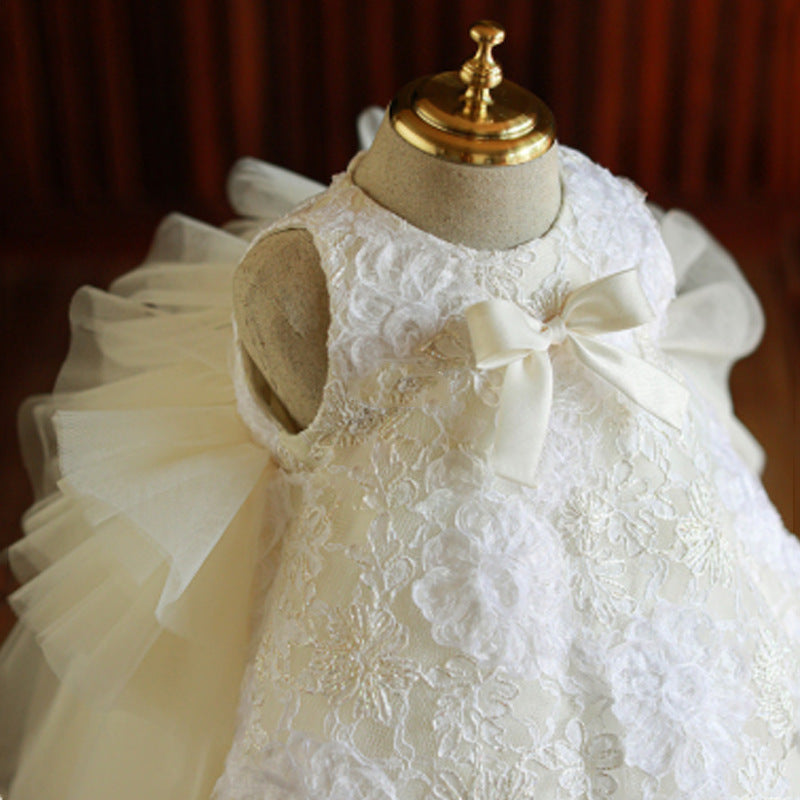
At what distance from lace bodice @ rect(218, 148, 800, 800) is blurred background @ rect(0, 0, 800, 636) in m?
0.94

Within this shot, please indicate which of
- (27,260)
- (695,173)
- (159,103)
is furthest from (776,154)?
(27,260)

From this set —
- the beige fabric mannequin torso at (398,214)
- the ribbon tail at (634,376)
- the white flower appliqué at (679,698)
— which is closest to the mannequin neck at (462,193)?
the beige fabric mannequin torso at (398,214)

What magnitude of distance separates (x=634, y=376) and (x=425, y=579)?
0.24 meters

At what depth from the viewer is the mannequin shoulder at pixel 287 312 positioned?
2.99ft

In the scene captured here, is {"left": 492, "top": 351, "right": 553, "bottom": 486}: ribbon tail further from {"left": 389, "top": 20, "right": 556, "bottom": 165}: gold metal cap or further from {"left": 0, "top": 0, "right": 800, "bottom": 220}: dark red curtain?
{"left": 0, "top": 0, "right": 800, "bottom": 220}: dark red curtain

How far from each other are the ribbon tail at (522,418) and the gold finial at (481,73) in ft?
0.67

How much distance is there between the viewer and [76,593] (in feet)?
3.57

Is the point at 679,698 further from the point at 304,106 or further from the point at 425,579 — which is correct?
the point at 304,106

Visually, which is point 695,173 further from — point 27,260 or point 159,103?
point 27,260

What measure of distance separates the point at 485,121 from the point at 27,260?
4.43ft

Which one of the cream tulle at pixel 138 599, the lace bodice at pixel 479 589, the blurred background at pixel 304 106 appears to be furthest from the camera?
the blurred background at pixel 304 106

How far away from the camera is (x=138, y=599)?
105 cm

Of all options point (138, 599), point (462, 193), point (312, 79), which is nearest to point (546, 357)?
point (462, 193)

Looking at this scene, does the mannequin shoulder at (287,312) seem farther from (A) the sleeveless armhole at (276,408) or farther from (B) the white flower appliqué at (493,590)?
(B) the white flower appliqué at (493,590)
